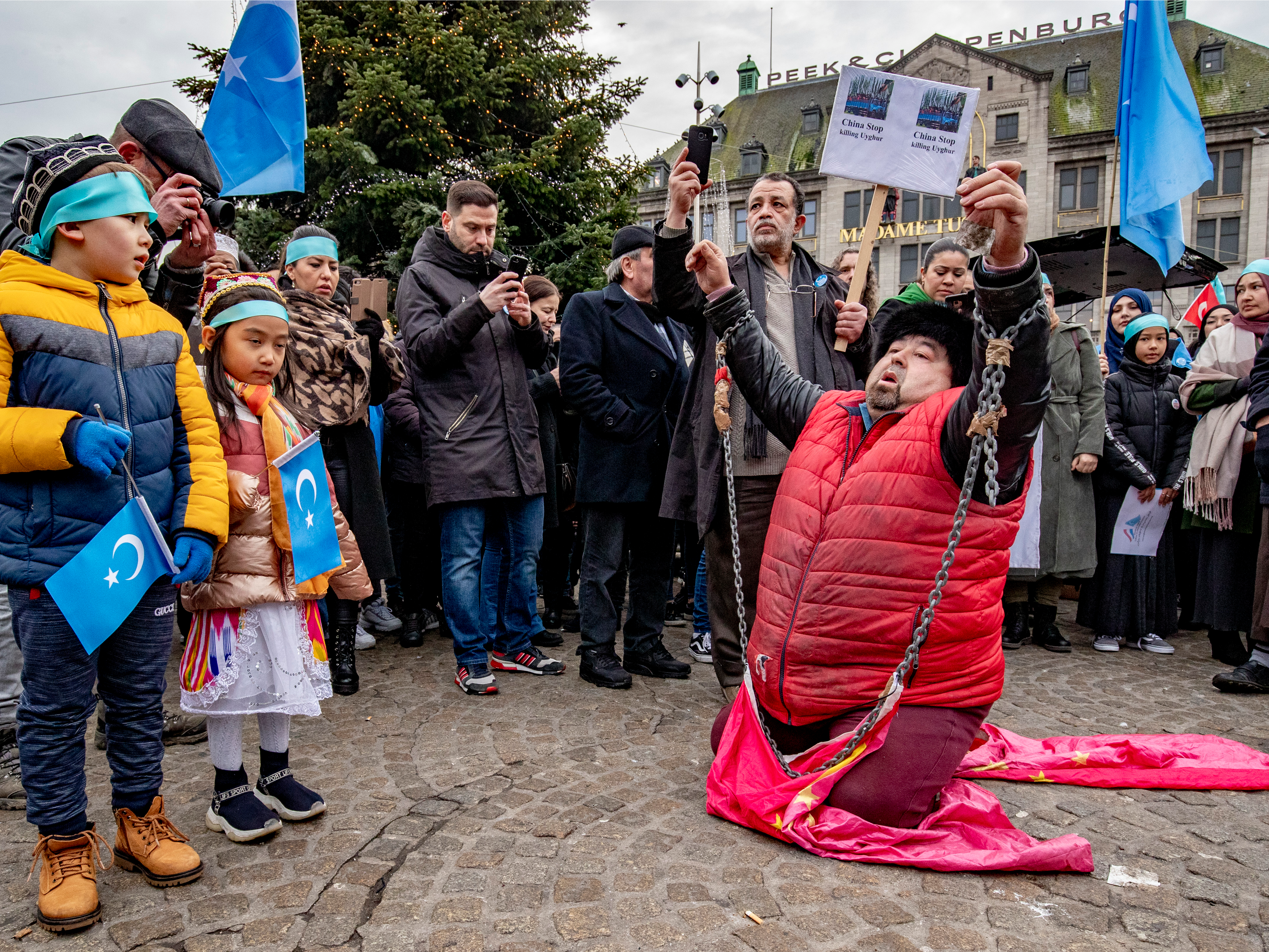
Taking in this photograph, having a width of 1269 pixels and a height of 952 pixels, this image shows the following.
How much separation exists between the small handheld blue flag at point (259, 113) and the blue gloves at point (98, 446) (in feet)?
6.80

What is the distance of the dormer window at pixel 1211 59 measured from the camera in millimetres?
38688

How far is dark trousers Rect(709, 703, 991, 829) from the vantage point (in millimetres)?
3039

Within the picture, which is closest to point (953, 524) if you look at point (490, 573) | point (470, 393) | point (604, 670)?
point (604, 670)

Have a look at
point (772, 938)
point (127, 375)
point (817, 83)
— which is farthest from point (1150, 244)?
point (817, 83)

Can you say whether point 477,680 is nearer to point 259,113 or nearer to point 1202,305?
point 259,113

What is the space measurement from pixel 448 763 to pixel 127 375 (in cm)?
199

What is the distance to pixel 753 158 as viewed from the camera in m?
47.1

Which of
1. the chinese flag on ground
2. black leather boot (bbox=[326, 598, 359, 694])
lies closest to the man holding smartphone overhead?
black leather boot (bbox=[326, 598, 359, 694])

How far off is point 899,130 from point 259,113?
2.94m

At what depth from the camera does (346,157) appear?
14.3 meters

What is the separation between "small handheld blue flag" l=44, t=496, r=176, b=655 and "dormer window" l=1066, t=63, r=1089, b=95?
151 feet

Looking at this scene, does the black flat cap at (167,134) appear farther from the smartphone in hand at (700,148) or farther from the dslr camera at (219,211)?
the smartphone in hand at (700,148)

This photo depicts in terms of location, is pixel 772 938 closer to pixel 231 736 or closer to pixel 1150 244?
pixel 231 736

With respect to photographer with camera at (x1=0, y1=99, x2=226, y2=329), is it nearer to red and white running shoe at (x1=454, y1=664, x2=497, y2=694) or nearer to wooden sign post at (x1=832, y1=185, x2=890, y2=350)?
red and white running shoe at (x1=454, y1=664, x2=497, y2=694)
